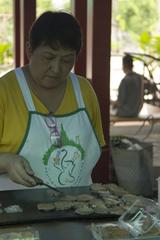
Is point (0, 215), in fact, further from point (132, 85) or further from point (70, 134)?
point (132, 85)

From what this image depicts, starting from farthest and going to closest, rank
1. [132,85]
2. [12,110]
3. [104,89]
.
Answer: [132,85], [104,89], [12,110]

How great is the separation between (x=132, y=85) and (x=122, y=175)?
1534mm

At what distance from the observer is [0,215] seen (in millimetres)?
1658

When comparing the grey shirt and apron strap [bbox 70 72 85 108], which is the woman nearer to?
apron strap [bbox 70 72 85 108]

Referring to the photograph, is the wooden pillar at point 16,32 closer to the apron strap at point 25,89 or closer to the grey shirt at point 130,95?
the grey shirt at point 130,95

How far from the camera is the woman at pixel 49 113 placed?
79.9 inches

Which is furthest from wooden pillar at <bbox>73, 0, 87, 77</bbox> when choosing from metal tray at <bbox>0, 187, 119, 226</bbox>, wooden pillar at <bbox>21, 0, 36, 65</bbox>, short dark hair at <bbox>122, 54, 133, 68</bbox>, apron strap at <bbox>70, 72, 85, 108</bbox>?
metal tray at <bbox>0, 187, 119, 226</bbox>

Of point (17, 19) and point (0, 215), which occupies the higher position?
point (17, 19)

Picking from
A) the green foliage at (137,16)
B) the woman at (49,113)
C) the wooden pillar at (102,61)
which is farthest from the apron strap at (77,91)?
the green foliage at (137,16)

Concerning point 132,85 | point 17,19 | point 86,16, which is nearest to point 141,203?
point 86,16

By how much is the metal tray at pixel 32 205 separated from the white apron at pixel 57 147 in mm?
124

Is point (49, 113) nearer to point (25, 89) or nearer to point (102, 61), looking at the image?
point (25, 89)

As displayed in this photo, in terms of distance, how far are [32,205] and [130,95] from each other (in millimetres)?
4117

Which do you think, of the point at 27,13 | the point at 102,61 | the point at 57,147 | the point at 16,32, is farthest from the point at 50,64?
the point at 16,32
